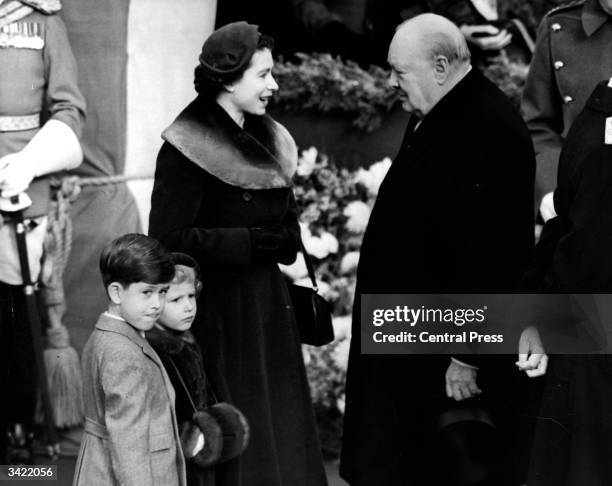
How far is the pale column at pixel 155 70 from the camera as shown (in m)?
5.88

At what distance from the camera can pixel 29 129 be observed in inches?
215

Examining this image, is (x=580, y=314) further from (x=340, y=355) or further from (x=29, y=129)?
(x=29, y=129)

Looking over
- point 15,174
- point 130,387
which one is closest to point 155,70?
point 15,174

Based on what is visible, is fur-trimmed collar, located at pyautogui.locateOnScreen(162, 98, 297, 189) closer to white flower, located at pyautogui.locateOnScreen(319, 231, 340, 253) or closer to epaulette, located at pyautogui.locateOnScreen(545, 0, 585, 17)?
epaulette, located at pyautogui.locateOnScreen(545, 0, 585, 17)

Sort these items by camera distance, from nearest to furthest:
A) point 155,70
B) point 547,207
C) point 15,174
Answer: point 547,207
point 15,174
point 155,70

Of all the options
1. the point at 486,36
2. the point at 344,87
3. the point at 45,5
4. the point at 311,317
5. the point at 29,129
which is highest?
the point at 45,5

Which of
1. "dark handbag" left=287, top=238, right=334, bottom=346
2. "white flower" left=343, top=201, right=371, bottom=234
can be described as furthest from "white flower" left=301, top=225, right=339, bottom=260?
"dark handbag" left=287, top=238, right=334, bottom=346

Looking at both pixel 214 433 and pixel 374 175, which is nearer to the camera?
pixel 214 433

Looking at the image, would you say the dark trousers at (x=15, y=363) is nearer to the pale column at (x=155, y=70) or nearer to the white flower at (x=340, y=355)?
the pale column at (x=155, y=70)

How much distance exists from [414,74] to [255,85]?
529 mm

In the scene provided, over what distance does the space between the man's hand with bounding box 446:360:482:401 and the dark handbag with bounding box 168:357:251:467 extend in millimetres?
721

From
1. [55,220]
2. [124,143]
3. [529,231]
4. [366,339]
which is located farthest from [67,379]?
[529,231]

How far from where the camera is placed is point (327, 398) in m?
6.30

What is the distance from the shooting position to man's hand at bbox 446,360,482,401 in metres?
4.75
